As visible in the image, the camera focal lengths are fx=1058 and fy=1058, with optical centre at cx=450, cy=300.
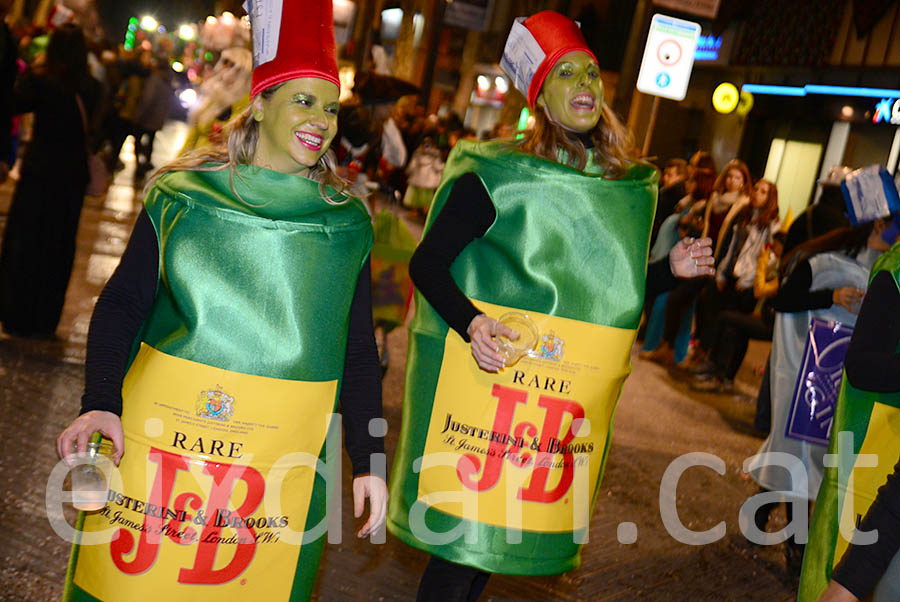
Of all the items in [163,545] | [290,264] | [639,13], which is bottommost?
[163,545]

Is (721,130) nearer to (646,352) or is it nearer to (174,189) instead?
(646,352)

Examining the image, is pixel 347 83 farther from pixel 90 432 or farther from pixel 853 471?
pixel 90 432

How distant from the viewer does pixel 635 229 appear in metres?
3.29

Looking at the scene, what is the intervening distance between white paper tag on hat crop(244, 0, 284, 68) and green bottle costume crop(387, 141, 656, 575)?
88 centimetres

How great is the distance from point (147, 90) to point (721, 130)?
11874 millimetres

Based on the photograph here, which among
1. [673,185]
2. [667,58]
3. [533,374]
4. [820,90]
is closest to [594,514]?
[533,374]

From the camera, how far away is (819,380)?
5.01 m

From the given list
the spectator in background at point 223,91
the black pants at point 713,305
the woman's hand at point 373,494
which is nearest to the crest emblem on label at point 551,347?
the woman's hand at point 373,494

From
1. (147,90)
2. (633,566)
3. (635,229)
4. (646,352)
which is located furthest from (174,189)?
(147,90)

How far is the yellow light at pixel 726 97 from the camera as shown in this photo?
18.6 meters

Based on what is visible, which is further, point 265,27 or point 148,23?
point 148,23

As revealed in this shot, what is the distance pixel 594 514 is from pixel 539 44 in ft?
9.28

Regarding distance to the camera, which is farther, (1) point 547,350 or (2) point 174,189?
(1) point 547,350

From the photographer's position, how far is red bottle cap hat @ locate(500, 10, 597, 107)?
345 centimetres
